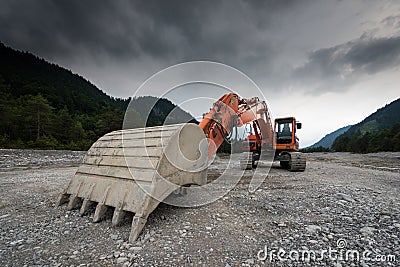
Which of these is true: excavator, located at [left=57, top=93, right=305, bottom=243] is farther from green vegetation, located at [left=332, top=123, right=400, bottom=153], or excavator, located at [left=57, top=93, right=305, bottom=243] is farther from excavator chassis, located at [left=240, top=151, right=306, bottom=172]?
green vegetation, located at [left=332, top=123, right=400, bottom=153]

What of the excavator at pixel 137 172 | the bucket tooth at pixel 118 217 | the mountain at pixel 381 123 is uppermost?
the mountain at pixel 381 123

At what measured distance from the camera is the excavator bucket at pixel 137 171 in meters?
2.60

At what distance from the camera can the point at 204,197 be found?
4.13m

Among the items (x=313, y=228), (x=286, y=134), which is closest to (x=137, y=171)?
(x=313, y=228)

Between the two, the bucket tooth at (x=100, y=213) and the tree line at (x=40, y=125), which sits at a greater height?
the tree line at (x=40, y=125)

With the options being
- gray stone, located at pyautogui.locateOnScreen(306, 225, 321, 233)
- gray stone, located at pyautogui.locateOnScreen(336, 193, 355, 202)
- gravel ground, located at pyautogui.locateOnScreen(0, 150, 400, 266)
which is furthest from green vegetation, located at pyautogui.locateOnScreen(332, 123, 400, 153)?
gray stone, located at pyautogui.locateOnScreen(306, 225, 321, 233)

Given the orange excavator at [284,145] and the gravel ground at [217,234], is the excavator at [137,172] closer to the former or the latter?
the gravel ground at [217,234]

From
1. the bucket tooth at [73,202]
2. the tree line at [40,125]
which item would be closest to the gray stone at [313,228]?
the bucket tooth at [73,202]

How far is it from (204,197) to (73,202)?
2.34 meters

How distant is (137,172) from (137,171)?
0.06ft

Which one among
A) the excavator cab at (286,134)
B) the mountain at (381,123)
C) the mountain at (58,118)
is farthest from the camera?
the mountain at (381,123)

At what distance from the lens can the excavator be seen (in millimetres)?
2602

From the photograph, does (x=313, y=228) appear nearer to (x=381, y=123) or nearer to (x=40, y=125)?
(x=40, y=125)

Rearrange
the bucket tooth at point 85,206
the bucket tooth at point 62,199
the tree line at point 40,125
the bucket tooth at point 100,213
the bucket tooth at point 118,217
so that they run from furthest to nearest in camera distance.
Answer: the tree line at point 40,125, the bucket tooth at point 62,199, the bucket tooth at point 85,206, the bucket tooth at point 100,213, the bucket tooth at point 118,217
